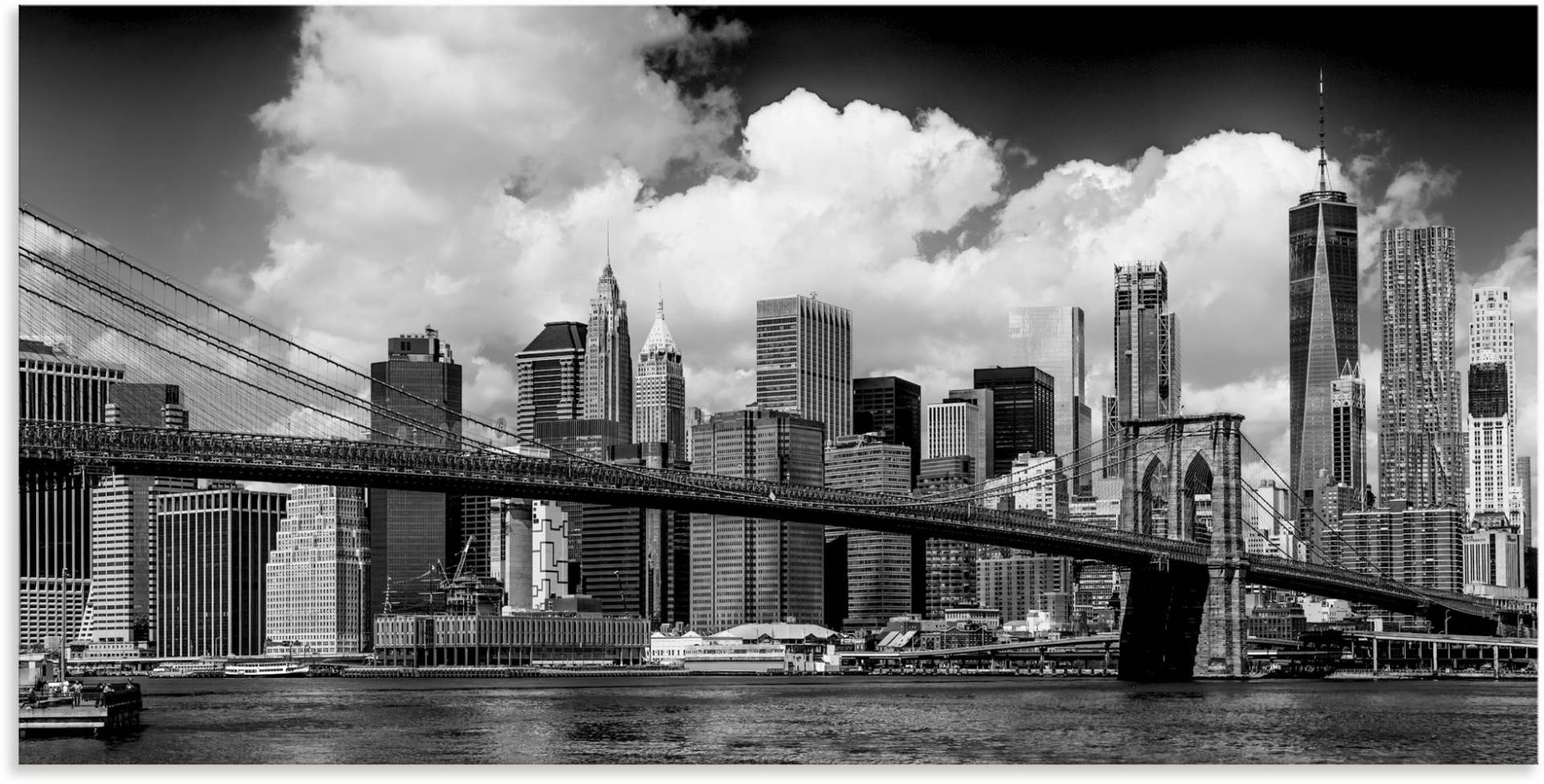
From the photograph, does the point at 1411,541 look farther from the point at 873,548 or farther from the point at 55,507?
the point at 55,507

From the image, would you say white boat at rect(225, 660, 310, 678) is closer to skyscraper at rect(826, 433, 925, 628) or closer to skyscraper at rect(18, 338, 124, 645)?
skyscraper at rect(18, 338, 124, 645)

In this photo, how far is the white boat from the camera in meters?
119

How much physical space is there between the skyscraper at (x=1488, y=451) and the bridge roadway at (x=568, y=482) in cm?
10899

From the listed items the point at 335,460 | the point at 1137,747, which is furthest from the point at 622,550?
the point at 1137,747

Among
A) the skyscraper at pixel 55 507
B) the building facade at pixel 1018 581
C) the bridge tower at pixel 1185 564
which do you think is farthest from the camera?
the building facade at pixel 1018 581

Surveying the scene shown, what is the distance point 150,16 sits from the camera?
24.0 metres

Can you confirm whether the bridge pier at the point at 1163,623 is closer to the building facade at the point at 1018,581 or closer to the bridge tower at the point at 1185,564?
the bridge tower at the point at 1185,564

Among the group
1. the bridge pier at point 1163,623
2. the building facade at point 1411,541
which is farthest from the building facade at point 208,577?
the bridge pier at point 1163,623

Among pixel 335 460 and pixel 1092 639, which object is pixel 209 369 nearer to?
pixel 335 460

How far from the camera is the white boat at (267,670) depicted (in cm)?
11871

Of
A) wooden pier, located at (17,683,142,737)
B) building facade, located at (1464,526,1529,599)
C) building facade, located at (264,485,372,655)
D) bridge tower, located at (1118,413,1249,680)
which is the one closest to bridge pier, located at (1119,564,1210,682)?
bridge tower, located at (1118,413,1249,680)

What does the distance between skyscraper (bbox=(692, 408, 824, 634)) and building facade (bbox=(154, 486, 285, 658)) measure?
3241 centimetres

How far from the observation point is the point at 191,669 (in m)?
133

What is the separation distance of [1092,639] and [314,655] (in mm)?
58933
